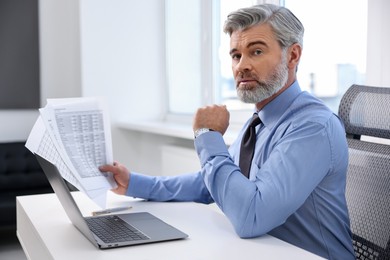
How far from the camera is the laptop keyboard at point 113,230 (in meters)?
1.23

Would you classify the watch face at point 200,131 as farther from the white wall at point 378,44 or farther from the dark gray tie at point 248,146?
the white wall at point 378,44

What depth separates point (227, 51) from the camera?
338 cm

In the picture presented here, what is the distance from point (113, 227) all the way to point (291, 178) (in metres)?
0.48

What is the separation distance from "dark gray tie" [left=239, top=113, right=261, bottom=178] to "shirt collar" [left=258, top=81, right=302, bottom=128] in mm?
49

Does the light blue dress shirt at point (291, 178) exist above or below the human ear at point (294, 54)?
below

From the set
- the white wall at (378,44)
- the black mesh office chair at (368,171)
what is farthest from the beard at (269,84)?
the white wall at (378,44)

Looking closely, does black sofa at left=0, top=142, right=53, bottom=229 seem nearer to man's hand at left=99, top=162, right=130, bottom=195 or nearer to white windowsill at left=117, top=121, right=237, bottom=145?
white windowsill at left=117, top=121, right=237, bottom=145

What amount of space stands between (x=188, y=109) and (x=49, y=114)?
2693mm

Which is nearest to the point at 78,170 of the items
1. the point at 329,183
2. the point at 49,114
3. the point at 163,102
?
the point at 49,114

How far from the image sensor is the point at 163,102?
4336 millimetres

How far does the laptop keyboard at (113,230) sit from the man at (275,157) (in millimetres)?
189

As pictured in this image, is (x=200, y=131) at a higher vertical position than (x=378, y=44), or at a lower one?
lower

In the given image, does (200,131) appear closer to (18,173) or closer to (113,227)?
(113,227)

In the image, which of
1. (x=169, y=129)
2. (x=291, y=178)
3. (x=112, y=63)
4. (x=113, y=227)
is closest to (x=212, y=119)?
(x=291, y=178)
